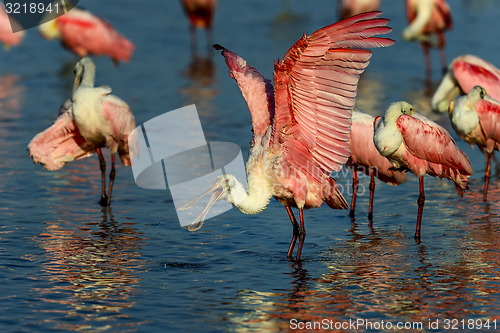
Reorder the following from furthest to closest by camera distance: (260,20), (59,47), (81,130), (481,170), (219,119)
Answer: (260,20)
(59,47)
(219,119)
(481,170)
(81,130)

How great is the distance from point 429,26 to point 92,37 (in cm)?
670

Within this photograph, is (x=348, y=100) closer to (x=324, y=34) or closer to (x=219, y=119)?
(x=324, y=34)

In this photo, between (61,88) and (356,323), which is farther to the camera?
(61,88)

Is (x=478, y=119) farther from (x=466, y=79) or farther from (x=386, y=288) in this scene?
(x=386, y=288)

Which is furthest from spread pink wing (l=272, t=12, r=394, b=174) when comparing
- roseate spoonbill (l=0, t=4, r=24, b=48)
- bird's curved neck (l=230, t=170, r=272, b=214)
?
roseate spoonbill (l=0, t=4, r=24, b=48)

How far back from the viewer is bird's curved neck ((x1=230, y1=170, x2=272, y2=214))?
27.0 feet

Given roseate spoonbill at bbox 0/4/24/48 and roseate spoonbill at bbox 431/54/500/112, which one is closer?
roseate spoonbill at bbox 431/54/500/112

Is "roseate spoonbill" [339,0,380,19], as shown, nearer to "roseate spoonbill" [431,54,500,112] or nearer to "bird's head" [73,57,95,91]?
"roseate spoonbill" [431,54,500,112]

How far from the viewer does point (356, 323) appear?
6797 millimetres

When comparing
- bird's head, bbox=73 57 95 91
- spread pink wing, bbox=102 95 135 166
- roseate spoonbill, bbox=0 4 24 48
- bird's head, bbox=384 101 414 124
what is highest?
bird's head, bbox=384 101 414 124

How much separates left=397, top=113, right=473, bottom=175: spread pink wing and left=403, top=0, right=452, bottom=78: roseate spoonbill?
394 inches

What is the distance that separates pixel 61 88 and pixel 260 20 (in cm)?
840

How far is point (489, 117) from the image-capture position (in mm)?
Result: 10438

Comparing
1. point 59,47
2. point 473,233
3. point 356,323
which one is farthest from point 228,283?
point 59,47
